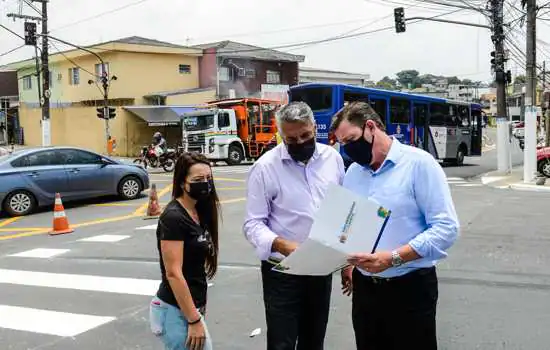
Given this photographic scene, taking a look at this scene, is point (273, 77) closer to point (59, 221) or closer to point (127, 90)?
point (127, 90)

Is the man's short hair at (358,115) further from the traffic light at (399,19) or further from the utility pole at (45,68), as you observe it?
the utility pole at (45,68)

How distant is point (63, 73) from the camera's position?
4306cm

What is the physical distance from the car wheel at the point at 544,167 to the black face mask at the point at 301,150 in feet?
57.2

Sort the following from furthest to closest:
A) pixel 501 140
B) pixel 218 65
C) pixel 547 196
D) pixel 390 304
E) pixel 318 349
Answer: pixel 218 65 < pixel 501 140 < pixel 547 196 < pixel 318 349 < pixel 390 304

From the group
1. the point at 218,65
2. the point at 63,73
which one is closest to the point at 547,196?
the point at 218,65

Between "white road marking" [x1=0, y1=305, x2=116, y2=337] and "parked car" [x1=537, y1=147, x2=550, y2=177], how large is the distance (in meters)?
16.6

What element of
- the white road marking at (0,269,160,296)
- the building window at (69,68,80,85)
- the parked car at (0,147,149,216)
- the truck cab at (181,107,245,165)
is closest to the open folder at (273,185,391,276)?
the white road marking at (0,269,160,296)

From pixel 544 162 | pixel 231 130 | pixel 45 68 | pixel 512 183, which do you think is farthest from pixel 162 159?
pixel 544 162

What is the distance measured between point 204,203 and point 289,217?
468 millimetres

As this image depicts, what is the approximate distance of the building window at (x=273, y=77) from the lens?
42406mm

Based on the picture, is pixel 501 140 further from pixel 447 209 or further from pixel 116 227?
pixel 447 209

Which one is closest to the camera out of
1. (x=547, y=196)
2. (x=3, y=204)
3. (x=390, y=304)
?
(x=390, y=304)

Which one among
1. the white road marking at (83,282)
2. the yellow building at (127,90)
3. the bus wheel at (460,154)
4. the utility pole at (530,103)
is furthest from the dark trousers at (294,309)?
the yellow building at (127,90)

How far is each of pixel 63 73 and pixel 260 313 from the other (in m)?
41.9
